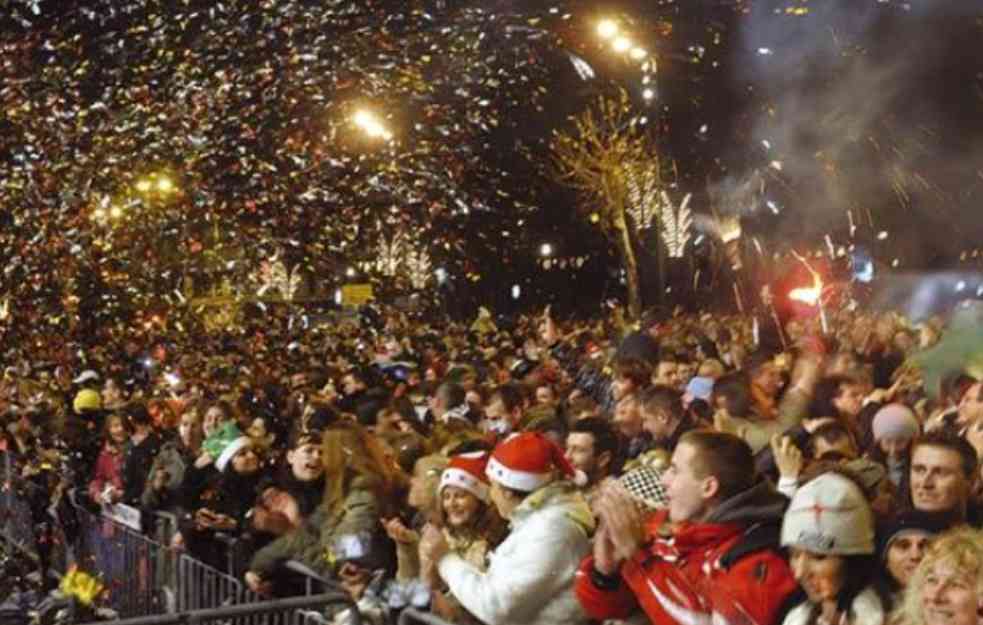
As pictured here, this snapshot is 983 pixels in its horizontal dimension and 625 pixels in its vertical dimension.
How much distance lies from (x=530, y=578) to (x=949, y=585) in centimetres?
172

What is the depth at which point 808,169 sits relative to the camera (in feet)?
159

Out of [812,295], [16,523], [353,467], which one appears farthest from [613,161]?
[353,467]

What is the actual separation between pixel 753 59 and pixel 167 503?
3246cm

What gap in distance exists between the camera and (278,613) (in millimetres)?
6434

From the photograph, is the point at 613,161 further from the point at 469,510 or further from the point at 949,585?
the point at 949,585

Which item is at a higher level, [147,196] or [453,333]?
[147,196]

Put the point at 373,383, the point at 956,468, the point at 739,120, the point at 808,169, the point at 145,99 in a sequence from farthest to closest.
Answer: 1. the point at 808,169
2. the point at 739,120
3. the point at 373,383
4. the point at 145,99
5. the point at 956,468

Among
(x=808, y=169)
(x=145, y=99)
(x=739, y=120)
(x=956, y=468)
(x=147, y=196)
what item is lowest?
(x=808, y=169)

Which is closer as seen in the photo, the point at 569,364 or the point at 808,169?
the point at 569,364

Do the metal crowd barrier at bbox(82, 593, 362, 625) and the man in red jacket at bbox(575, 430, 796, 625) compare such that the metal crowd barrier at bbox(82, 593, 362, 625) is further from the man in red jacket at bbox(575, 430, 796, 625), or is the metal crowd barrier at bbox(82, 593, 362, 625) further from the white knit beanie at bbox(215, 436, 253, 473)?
the white knit beanie at bbox(215, 436, 253, 473)

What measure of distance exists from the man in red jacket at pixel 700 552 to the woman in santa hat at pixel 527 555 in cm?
35

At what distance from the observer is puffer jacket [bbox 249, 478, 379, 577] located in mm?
7055

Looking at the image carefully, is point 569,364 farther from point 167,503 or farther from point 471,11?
point 167,503

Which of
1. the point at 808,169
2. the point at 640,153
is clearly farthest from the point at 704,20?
the point at 808,169
